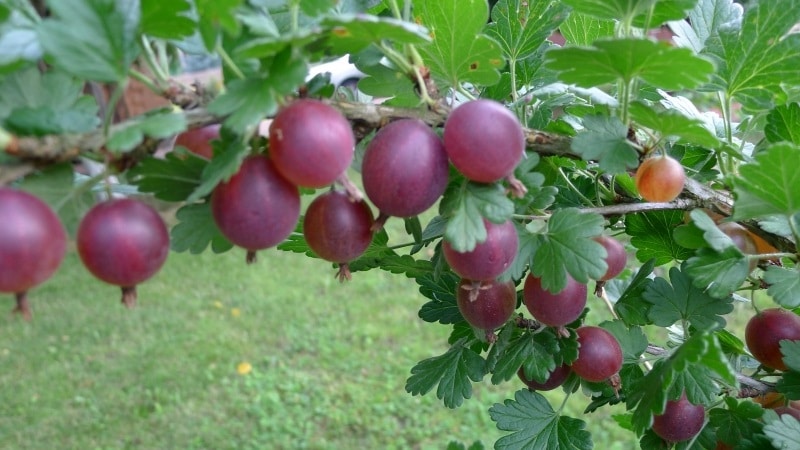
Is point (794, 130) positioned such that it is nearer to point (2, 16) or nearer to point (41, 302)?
point (2, 16)

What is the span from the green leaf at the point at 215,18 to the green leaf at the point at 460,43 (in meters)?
0.26

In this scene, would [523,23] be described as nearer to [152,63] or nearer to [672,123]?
[672,123]

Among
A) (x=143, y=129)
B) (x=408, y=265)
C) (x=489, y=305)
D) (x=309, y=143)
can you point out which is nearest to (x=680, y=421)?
(x=489, y=305)

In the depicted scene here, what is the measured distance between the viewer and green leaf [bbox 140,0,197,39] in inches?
19.0

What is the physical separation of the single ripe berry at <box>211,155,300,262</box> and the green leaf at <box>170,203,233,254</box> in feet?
0.26

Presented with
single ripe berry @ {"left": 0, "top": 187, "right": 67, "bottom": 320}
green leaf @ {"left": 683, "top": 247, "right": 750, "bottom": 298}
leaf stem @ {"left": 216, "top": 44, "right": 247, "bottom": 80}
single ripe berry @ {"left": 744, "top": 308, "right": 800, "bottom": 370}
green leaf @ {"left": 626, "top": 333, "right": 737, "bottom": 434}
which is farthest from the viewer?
single ripe berry @ {"left": 744, "top": 308, "right": 800, "bottom": 370}

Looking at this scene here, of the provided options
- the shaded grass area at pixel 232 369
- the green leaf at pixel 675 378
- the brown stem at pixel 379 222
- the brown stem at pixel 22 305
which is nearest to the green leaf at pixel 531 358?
the green leaf at pixel 675 378

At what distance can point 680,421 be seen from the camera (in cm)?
82

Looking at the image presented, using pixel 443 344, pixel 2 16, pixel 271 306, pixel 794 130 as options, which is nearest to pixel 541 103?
pixel 794 130

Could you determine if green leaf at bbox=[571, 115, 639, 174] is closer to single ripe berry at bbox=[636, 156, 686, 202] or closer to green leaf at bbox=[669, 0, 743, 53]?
single ripe berry at bbox=[636, 156, 686, 202]

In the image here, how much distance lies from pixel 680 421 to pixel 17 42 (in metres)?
0.82

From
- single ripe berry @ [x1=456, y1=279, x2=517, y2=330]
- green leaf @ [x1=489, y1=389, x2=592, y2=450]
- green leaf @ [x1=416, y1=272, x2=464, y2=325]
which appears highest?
single ripe berry @ [x1=456, y1=279, x2=517, y2=330]

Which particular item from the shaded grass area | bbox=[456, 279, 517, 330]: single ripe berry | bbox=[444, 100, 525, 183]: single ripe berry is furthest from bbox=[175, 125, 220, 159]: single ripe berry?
the shaded grass area

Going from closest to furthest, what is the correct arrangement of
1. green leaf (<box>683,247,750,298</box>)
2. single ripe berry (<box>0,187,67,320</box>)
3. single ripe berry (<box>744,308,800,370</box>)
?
single ripe berry (<box>0,187,67,320</box>) → green leaf (<box>683,247,750,298</box>) → single ripe berry (<box>744,308,800,370</box>)
